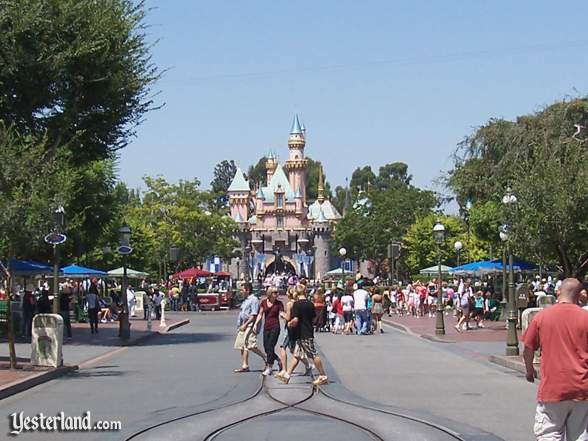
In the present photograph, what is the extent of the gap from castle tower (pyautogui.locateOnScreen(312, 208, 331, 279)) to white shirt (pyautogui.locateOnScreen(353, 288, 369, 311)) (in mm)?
119779

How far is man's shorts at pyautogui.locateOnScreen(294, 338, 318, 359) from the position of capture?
59.8 feet

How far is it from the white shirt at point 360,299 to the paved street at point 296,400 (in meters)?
9.61

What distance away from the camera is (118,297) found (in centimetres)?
4978

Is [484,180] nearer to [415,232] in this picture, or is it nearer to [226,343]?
[226,343]

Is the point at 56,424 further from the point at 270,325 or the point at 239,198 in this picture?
the point at 239,198

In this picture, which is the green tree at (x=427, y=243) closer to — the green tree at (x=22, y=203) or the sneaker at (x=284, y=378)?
the green tree at (x=22, y=203)

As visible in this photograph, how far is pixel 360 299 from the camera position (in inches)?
1369

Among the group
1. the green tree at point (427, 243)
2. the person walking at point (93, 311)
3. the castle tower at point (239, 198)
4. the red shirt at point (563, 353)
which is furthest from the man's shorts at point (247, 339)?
the castle tower at point (239, 198)

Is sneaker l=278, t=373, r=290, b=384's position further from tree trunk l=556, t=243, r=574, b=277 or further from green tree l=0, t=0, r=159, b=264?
tree trunk l=556, t=243, r=574, b=277

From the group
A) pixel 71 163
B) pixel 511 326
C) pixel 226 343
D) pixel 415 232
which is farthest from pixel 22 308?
pixel 415 232

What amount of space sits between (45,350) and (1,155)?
3.85m

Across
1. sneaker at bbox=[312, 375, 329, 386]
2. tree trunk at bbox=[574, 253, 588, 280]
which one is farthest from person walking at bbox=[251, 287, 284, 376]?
tree trunk at bbox=[574, 253, 588, 280]

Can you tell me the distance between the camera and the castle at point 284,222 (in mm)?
156000

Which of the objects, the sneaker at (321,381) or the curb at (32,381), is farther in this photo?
the sneaker at (321,381)
